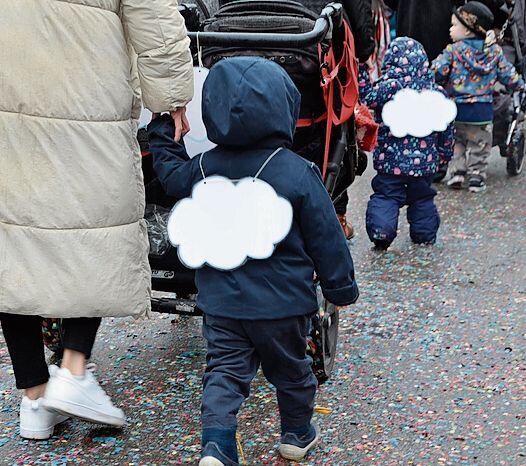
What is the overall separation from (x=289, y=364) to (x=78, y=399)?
0.74 m

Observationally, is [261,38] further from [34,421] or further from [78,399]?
[34,421]

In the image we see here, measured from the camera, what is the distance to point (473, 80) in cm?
743

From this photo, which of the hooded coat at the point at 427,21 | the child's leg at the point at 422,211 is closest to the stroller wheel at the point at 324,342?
the child's leg at the point at 422,211

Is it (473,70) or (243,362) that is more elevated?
(243,362)

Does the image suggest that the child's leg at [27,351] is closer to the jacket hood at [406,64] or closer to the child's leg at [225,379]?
the child's leg at [225,379]

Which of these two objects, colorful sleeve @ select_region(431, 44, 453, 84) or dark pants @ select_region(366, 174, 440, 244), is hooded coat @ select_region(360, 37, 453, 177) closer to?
dark pants @ select_region(366, 174, 440, 244)

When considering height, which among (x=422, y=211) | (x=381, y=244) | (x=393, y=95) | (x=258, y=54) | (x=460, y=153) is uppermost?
(x=258, y=54)

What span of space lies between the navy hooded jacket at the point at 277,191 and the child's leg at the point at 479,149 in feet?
15.9

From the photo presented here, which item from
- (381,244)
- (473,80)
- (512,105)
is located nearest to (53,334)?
(381,244)

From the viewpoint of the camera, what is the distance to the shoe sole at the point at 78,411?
3.14 metres

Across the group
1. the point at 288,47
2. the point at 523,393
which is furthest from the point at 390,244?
the point at 288,47

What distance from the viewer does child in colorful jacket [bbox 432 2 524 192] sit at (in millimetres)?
7309

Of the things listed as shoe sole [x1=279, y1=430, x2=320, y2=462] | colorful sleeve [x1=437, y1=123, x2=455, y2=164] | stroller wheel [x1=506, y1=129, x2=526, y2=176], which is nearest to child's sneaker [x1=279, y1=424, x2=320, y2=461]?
shoe sole [x1=279, y1=430, x2=320, y2=462]

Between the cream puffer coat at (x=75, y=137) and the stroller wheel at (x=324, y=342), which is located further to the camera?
the stroller wheel at (x=324, y=342)
